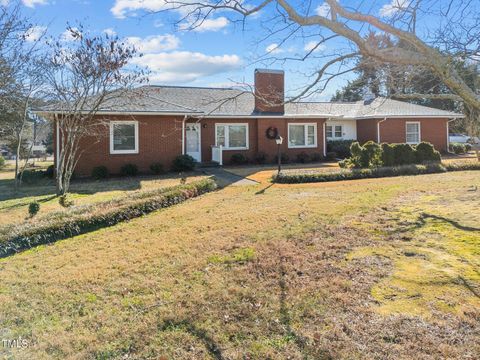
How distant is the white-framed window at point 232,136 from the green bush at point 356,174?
7929 millimetres

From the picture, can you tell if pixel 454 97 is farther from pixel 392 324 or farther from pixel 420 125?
pixel 420 125

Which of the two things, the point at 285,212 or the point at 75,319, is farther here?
the point at 285,212

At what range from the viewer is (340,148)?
2502 cm

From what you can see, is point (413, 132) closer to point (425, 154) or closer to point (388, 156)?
point (425, 154)

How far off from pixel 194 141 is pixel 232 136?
2224 mm

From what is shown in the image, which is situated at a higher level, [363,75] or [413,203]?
[363,75]

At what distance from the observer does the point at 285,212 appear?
26.4 feet

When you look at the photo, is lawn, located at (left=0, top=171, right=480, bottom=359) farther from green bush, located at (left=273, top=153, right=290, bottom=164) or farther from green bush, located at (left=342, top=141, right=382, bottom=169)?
green bush, located at (left=273, top=153, right=290, bottom=164)

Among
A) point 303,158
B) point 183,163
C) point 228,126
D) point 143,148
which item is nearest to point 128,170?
point 143,148

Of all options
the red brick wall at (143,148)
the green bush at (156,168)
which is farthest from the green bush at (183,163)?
the green bush at (156,168)

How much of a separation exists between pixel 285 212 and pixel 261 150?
14.2 metres

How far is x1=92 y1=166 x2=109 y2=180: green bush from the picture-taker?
1612 cm

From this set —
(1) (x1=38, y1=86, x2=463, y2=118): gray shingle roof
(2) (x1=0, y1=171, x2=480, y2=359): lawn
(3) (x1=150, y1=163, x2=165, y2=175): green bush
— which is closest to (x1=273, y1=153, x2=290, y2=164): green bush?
(1) (x1=38, y1=86, x2=463, y2=118): gray shingle roof

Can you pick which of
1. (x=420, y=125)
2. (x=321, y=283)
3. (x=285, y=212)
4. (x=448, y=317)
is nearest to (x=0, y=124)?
(x=285, y=212)
